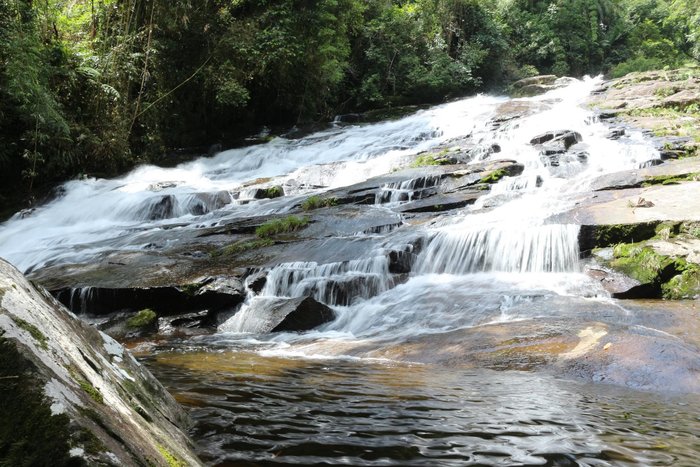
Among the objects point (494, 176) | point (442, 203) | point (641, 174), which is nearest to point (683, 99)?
point (641, 174)

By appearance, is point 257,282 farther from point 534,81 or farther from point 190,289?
point 534,81

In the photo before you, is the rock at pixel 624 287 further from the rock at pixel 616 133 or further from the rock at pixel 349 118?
the rock at pixel 349 118

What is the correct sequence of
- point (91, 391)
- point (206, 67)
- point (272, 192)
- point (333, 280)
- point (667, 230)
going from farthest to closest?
point (206, 67) → point (272, 192) → point (333, 280) → point (667, 230) → point (91, 391)

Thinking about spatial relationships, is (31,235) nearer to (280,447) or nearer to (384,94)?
(280,447)

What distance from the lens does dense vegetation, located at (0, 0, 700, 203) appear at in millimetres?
15914

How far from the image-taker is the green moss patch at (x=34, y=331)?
1.83 m

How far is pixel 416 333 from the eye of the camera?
641cm

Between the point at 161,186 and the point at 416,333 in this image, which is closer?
the point at 416,333

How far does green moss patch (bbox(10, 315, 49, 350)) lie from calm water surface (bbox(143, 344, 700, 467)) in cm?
119

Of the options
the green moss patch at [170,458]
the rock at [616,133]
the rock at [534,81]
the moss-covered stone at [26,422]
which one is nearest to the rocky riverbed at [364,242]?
the rock at [616,133]

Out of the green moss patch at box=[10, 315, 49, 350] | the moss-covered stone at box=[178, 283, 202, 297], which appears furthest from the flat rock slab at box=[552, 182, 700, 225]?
the green moss patch at box=[10, 315, 49, 350]

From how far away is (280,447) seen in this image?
115 inches

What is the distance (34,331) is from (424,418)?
2.38 meters

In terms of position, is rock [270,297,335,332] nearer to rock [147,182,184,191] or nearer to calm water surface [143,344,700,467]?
calm water surface [143,344,700,467]
